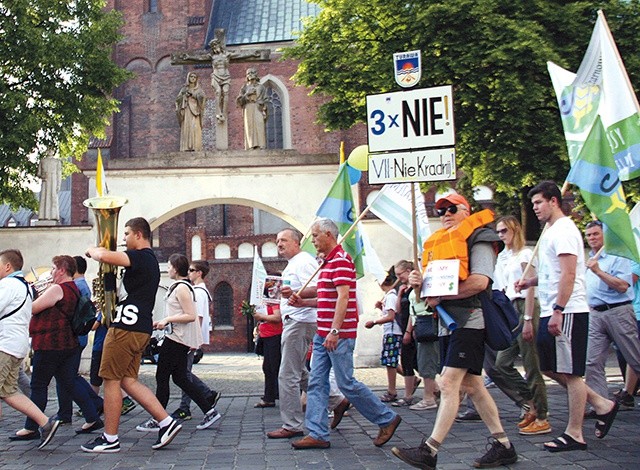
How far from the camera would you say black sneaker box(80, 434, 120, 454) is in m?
6.89

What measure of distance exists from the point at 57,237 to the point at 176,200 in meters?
2.44

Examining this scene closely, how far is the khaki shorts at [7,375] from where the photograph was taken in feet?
23.7

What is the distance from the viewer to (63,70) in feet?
68.9

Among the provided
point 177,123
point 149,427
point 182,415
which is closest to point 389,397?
point 182,415

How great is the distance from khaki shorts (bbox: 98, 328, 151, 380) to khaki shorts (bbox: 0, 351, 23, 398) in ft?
3.36

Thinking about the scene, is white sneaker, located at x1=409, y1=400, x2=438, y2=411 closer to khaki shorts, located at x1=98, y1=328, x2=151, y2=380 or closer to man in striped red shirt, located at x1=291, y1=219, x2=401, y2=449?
man in striped red shirt, located at x1=291, y1=219, x2=401, y2=449

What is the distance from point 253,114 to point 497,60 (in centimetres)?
516

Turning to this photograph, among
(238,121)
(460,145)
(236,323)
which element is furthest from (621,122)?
(236,323)

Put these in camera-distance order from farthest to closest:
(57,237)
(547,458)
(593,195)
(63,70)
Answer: (63,70)
(57,237)
(593,195)
(547,458)

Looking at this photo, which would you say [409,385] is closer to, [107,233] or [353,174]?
[353,174]

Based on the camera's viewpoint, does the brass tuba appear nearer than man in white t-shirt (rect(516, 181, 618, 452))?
No

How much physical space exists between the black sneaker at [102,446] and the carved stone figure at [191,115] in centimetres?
1098

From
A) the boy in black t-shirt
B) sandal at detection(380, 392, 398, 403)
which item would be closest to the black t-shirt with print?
the boy in black t-shirt

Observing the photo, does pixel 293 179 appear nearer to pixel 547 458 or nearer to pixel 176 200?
pixel 176 200
